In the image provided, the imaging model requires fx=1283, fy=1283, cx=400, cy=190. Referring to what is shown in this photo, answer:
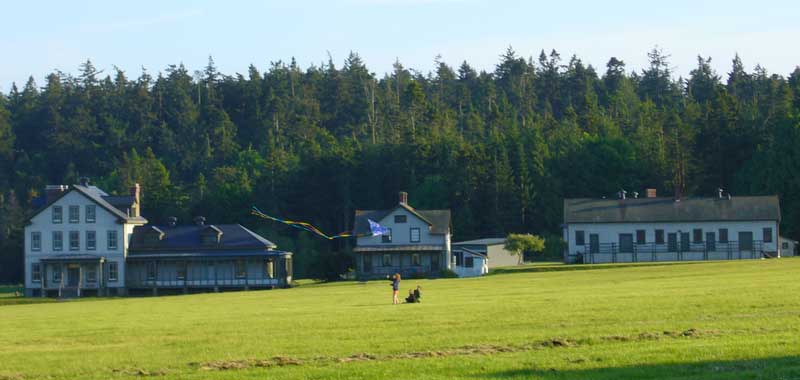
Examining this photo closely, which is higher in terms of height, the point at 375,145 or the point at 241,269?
the point at 375,145

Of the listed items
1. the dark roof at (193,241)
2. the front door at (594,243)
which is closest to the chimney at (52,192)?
the dark roof at (193,241)

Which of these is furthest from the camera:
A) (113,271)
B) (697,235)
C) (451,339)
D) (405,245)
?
(113,271)

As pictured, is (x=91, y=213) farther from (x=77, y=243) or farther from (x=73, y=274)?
(x=73, y=274)

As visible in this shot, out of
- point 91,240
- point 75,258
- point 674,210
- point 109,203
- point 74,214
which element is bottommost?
point 75,258

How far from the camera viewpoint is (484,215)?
112625 millimetres

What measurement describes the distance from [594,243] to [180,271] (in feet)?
94.5

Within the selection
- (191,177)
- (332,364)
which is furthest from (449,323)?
(191,177)

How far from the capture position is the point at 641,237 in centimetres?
8594

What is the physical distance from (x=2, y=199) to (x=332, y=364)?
11924 centimetres

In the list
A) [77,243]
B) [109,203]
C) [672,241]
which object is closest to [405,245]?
[672,241]

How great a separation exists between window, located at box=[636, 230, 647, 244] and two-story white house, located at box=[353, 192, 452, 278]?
42.4 feet

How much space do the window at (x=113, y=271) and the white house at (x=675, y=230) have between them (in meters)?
31.5

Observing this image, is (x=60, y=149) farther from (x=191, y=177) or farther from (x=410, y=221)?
(x=410, y=221)

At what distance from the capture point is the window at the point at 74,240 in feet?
297
